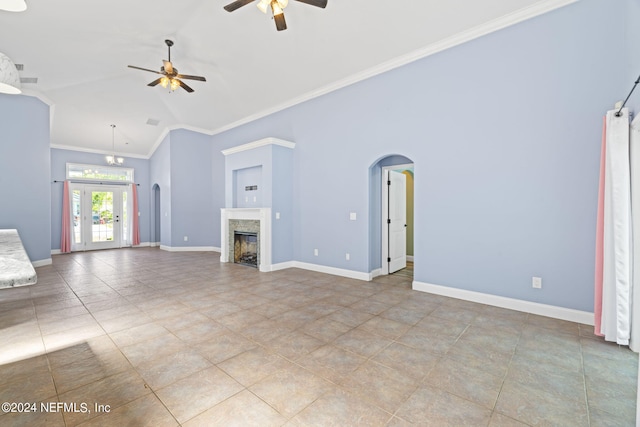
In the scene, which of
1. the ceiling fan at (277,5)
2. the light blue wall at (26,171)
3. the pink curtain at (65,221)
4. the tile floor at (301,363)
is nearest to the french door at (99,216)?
the pink curtain at (65,221)

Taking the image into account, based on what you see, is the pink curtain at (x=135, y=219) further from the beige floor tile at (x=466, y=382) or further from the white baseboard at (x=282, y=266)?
the beige floor tile at (x=466, y=382)

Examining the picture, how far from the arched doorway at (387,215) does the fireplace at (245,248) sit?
275cm

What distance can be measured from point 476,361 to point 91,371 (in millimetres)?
3132

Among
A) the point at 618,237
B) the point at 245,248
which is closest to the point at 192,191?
the point at 245,248

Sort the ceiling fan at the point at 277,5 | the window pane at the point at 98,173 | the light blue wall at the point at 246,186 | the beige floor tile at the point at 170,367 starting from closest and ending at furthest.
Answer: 1. the beige floor tile at the point at 170,367
2. the ceiling fan at the point at 277,5
3. the light blue wall at the point at 246,186
4. the window pane at the point at 98,173

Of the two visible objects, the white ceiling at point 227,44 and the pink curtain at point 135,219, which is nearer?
the white ceiling at point 227,44

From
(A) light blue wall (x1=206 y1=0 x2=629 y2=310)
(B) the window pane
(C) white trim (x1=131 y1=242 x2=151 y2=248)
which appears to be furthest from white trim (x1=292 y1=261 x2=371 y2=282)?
(B) the window pane

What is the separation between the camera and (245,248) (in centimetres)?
683

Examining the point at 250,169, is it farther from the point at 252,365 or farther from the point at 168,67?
the point at 252,365

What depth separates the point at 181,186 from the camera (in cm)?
885

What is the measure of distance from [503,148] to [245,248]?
18.1ft

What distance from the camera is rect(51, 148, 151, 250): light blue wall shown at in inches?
344

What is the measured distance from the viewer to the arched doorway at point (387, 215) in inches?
205

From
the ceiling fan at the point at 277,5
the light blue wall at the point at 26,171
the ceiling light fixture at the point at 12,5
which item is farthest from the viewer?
the light blue wall at the point at 26,171
